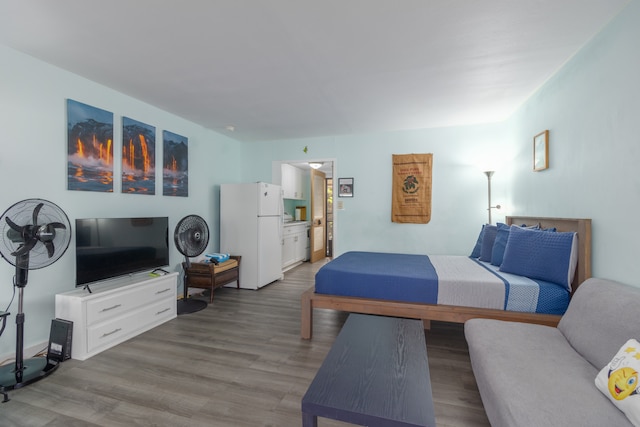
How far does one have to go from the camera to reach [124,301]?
252 cm

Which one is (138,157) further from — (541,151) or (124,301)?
(541,151)

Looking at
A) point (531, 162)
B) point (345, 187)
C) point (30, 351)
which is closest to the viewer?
point (30, 351)

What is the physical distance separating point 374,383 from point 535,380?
71 centimetres

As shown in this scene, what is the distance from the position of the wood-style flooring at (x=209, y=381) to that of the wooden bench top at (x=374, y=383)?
417mm

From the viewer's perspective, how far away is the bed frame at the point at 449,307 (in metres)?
2.01

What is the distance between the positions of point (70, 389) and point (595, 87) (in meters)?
4.14

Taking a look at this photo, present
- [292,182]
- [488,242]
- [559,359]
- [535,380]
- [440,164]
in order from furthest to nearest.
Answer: [292,182], [440,164], [488,242], [559,359], [535,380]

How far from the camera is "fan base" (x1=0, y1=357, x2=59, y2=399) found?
6.00ft

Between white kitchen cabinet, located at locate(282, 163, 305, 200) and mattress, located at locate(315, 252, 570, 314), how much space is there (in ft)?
9.10

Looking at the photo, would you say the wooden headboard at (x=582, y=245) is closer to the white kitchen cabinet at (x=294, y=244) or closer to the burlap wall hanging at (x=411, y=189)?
the burlap wall hanging at (x=411, y=189)

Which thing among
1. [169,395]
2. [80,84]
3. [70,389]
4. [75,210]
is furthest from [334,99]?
[70,389]

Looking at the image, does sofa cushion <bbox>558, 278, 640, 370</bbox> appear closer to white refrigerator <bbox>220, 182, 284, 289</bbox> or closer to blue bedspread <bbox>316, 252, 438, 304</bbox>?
blue bedspread <bbox>316, 252, 438, 304</bbox>

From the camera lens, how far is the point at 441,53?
7.12 feet

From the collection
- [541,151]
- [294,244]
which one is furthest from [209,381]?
[294,244]
